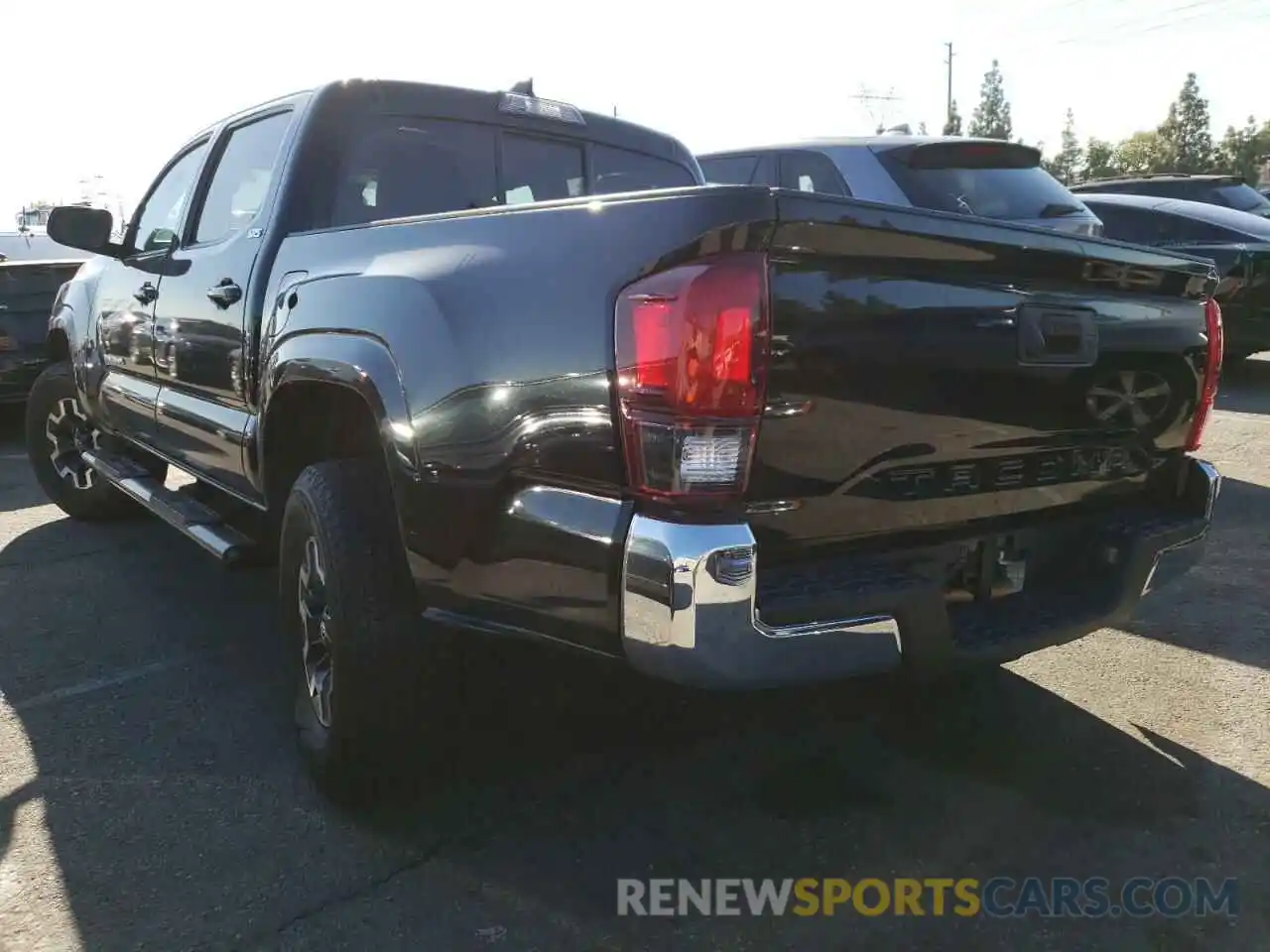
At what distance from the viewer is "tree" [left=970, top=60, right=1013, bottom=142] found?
4311 inches

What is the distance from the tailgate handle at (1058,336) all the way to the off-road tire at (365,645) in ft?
5.07

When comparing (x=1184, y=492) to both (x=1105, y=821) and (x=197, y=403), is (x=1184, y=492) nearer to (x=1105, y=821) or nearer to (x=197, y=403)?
(x=1105, y=821)

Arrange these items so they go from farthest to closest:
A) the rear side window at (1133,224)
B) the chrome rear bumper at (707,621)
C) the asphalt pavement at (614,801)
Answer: the rear side window at (1133,224), the asphalt pavement at (614,801), the chrome rear bumper at (707,621)

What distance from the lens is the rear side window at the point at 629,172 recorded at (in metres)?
4.21

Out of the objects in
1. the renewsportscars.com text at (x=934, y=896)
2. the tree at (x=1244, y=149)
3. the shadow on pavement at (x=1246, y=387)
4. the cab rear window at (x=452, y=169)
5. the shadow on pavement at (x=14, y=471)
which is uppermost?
the tree at (x=1244, y=149)

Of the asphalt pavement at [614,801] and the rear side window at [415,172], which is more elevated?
the rear side window at [415,172]

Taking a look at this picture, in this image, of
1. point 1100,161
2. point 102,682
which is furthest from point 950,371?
point 1100,161

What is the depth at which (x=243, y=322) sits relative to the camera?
3.41m

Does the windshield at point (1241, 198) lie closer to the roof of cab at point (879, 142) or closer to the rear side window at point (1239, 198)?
the rear side window at point (1239, 198)

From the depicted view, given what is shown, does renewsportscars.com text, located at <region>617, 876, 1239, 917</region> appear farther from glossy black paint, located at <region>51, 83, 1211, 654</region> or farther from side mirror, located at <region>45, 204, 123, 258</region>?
side mirror, located at <region>45, 204, 123, 258</region>

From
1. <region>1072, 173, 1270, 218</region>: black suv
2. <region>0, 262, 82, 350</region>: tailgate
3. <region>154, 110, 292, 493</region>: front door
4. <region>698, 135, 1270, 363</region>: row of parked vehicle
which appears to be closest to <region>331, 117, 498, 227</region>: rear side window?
<region>154, 110, 292, 493</region>: front door

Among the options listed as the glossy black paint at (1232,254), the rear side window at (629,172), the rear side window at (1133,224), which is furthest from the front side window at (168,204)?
the rear side window at (1133,224)

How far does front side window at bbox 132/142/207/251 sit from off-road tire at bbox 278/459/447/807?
2.13 m

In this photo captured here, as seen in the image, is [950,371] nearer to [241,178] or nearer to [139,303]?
[241,178]
